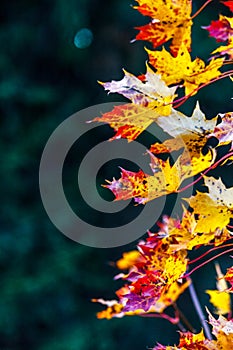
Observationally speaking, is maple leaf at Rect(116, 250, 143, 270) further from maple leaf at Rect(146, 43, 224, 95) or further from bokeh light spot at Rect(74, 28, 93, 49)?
bokeh light spot at Rect(74, 28, 93, 49)

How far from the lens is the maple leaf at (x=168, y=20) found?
55 centimetres

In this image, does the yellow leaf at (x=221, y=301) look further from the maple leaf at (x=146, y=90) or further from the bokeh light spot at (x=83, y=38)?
the bokeh light spot at (x=83, y=38)

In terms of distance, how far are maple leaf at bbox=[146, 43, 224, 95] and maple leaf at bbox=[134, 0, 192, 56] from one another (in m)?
0.03

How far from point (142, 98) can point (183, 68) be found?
0.05m

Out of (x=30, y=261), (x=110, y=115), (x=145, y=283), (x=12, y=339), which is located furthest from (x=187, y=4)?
(x=12, y=339)

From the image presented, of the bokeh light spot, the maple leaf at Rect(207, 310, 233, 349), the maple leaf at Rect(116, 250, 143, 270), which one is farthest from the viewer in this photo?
the bokeh light spot

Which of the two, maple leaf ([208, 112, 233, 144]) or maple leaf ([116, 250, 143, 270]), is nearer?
maple leaf ([208, 112, 233, 144])

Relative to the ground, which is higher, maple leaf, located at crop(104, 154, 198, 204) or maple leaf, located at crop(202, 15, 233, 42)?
maple leaf, located at crop(202, 15, 233, 42)

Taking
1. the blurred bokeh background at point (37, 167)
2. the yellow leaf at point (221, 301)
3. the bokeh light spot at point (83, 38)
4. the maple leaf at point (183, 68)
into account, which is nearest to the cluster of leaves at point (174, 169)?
the maple leaf at point (183, 68)

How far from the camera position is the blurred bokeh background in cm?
273

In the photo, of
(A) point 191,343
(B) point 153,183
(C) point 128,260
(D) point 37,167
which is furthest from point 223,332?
(D) point 37,167

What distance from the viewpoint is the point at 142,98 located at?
533mm

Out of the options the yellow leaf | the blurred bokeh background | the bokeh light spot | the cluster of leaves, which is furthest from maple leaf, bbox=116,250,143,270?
the bokeh light spot

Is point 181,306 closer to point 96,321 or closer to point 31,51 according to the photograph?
point 96,321
